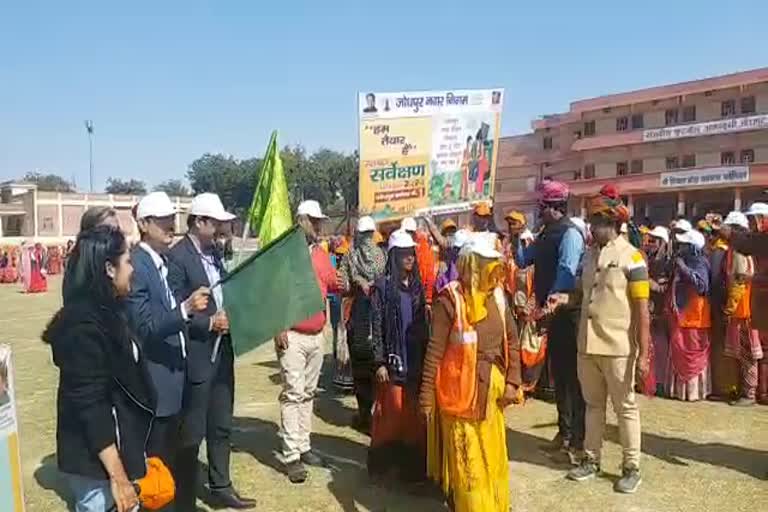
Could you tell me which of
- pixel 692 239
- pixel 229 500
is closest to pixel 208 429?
pixel 229 500

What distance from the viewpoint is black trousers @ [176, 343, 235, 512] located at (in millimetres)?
4008

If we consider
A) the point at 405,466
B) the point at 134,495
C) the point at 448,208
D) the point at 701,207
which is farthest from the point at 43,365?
the point at 701,207

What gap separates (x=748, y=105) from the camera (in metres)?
33.9

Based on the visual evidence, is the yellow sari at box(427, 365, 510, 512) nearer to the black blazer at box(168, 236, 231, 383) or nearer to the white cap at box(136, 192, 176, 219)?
the black blazer at box(168, 236, 231, 383)

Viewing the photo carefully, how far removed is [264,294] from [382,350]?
3.88ft

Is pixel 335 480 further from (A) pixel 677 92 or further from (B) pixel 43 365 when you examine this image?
(A) pixel 677 92

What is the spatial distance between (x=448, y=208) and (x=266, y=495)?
3.83m

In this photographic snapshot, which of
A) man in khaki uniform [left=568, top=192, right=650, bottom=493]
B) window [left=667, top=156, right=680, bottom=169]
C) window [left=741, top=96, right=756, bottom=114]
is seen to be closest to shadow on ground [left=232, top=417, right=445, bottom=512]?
man in khaki uniform [left=568, top=192, right=650, bottom=493]

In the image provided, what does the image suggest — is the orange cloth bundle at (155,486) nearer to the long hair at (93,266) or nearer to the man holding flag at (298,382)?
the long hair at (93,266)

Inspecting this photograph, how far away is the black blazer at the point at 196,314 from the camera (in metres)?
4.00

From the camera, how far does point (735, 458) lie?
17.7 ft

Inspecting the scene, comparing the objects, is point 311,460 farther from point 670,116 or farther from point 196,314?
point 670,116

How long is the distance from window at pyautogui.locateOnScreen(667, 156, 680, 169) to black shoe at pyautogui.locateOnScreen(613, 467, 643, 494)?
3539cm

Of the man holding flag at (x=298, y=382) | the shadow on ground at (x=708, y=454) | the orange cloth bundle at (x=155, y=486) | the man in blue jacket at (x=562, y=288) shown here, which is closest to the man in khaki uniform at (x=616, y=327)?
the man in blue jacket at (x=562, y=288)
